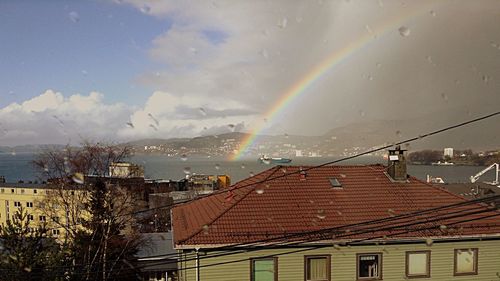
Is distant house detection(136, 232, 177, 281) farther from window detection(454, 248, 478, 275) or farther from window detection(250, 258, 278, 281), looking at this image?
window detection(454, 248, 478, 275)

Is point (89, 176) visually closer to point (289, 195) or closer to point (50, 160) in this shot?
point (50, 160)

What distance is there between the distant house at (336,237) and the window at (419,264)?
2 cm

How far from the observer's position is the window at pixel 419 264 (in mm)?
7371

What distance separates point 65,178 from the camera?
42.8ft

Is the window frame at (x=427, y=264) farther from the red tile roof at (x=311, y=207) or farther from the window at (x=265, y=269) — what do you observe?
the window at (x=265, y=269)

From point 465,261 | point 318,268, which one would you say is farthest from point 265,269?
point 465,261

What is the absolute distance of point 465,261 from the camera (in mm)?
7543

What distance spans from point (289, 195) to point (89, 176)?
812cm

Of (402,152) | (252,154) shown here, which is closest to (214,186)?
(252,154)

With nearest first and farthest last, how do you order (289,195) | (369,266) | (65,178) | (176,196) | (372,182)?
(369,266)
(289,195)
(372,182)
(65,178)
(176,196)

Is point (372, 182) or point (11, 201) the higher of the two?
point (372, 182)

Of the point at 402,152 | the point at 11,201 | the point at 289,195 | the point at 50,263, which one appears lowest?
the point at 11,201

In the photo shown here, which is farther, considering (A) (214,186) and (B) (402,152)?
(A) (214,186)

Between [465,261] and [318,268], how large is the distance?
2931mm
